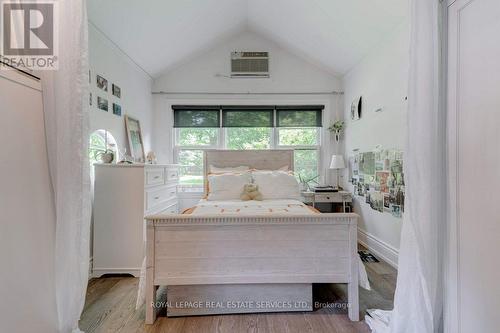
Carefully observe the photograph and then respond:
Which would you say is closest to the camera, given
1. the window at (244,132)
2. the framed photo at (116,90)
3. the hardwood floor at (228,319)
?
the hardwood floor at (228,319)

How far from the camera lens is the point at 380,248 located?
295 cm

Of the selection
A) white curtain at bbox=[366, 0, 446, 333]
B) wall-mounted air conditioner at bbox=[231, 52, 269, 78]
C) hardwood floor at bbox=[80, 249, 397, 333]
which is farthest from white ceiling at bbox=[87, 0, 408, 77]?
hardwood floor at bbox=[80, 249, 397, 333]

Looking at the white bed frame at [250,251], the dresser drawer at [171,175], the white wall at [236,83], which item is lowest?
the white bed frame at [250,251]

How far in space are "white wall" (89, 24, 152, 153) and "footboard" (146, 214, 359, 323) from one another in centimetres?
157

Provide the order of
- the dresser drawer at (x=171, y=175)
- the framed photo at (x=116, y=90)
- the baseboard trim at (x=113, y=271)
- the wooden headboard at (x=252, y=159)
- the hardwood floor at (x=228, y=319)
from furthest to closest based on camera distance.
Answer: the wooden headboard at (x=252, y=159) < the dresser drawer at (x=171, y=175) < the framed photo at (x=116, y=90) < the baseboard trim at (x=113, y=271) < the hardwood floor at (x=228, y=319)

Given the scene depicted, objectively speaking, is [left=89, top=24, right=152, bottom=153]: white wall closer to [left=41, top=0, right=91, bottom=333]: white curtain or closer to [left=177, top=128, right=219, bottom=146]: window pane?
[left=177, top=128, right=219, bottom=146]: window pane

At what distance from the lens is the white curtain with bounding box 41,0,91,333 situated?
1.30m

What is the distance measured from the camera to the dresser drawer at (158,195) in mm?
2631

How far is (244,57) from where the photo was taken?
410 centimetres

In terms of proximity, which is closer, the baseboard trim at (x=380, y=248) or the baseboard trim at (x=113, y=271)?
the baseboard trim at (x=113, y=271)

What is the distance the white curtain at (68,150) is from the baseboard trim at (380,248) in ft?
8.96

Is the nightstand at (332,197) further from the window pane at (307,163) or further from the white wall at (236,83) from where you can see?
the white wall at (236,83)

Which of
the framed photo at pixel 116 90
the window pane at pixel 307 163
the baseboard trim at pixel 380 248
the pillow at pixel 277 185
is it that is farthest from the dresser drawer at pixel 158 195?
the baseboard trim at pixel 380 248

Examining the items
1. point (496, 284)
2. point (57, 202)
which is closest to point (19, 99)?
point (57, 202)
